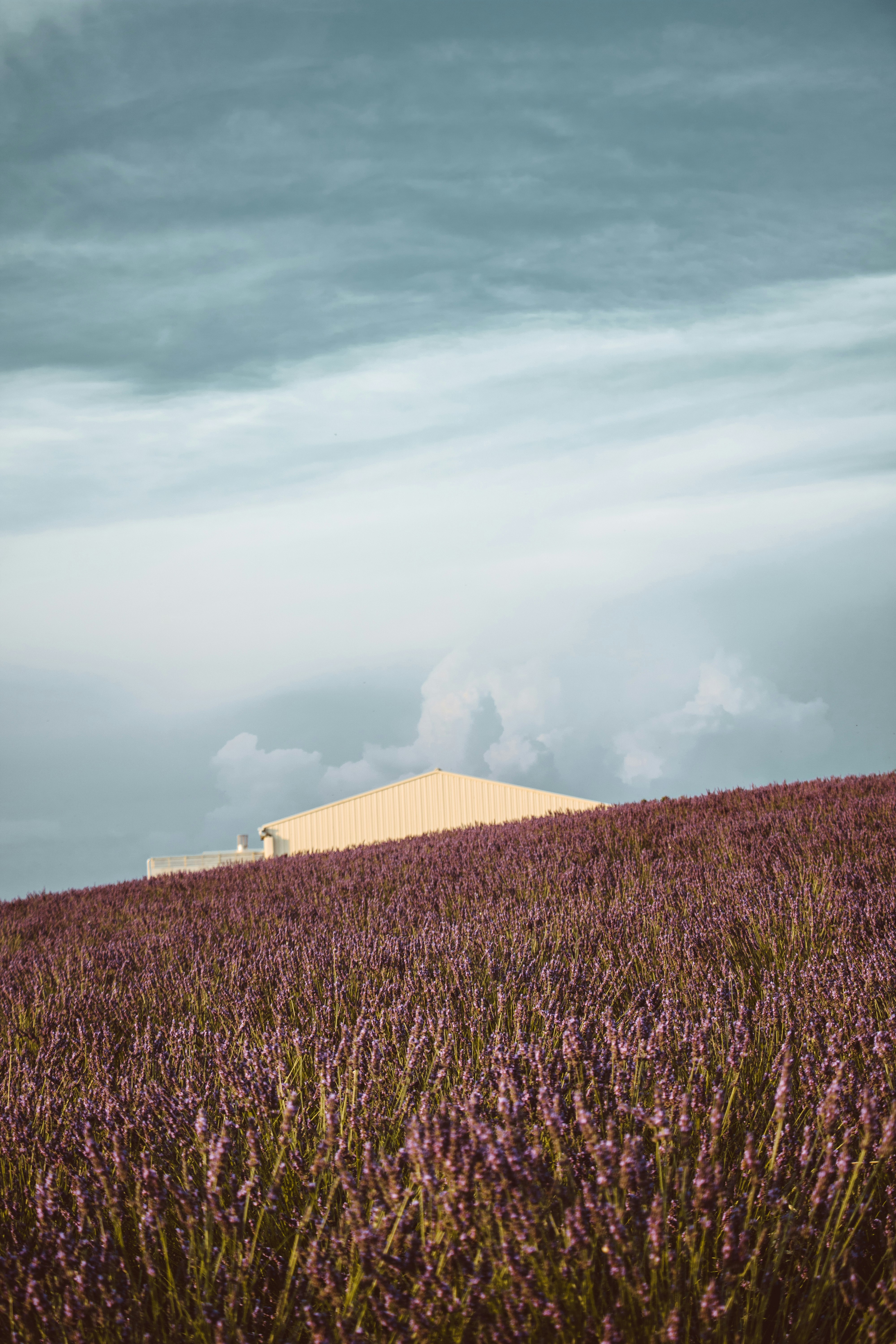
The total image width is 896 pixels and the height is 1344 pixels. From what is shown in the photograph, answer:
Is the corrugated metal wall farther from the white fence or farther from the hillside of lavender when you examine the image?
the hillside of lavender

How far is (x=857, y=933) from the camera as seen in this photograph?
345 centimetres

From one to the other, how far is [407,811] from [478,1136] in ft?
81.8

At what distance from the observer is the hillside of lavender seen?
1.28 meters

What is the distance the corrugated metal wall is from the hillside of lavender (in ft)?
66.9

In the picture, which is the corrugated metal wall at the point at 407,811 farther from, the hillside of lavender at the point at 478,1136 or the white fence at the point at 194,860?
the hillside of lavender at the point at 478,1136

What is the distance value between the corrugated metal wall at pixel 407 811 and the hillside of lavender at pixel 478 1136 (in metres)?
20.4

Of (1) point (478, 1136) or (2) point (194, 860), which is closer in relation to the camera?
(1) point (478, 1136)

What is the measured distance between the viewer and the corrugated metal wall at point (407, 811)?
24703mm

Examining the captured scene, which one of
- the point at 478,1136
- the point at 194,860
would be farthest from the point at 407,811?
the point at 478,1136

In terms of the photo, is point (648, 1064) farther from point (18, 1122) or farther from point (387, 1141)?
point (18, 1122)

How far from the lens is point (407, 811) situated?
25953 millimetres

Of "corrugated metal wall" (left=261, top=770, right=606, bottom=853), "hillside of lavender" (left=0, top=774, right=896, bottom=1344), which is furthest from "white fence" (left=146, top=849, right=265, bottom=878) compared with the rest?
"hillside of lavender" (left=0, top=774, right=896, bottom=1344)

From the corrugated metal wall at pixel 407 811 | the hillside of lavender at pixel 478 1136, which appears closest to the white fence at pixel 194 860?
the corrugated metal wall at pixel 407 811

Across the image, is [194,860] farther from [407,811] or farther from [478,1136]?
[478,1136]
